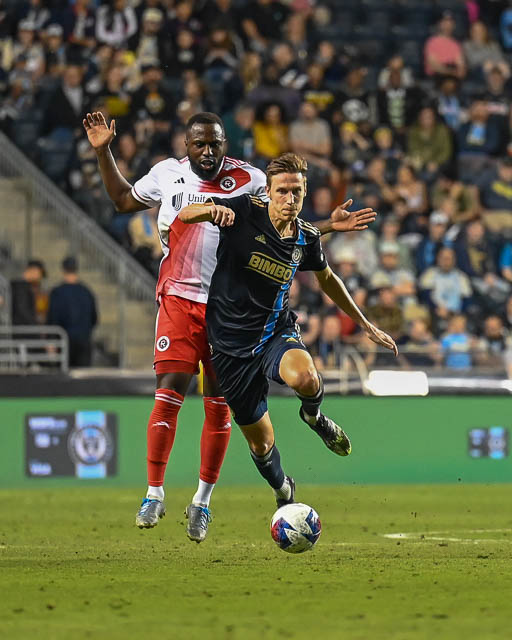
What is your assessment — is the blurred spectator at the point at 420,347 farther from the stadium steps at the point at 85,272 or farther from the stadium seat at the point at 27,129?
the stadium seat at the point at 27,129

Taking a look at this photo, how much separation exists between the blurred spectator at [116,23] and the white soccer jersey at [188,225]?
11.0m

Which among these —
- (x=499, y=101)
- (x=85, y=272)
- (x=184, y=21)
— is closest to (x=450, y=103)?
(x=499, y=101)

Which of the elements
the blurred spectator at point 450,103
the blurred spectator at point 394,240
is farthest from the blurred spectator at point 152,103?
the blurred spectator at point 450,103

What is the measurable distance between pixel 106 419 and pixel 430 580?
8350mm

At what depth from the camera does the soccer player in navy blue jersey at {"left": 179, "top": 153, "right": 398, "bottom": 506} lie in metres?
8.41

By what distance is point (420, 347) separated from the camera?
16.2 metres

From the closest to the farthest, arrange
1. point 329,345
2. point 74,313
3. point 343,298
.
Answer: point 343,298 < point 329,345 < point 74,313

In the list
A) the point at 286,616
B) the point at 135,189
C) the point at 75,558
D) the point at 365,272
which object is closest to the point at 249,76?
the point at 365,272

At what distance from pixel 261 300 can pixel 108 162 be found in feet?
4.31

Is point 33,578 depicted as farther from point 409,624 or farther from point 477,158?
point 477,158

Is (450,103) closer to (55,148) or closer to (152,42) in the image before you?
(152,42)

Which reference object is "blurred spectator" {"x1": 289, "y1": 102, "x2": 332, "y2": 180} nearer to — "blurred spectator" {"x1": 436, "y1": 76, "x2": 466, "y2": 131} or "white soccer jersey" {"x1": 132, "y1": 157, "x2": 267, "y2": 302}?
"blurred spectator" {"x1": 436, "y1": 76, "x2": 466, "y2": 131}

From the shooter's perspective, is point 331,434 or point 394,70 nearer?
point 331,434

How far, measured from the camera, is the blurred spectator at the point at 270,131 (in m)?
19.3
